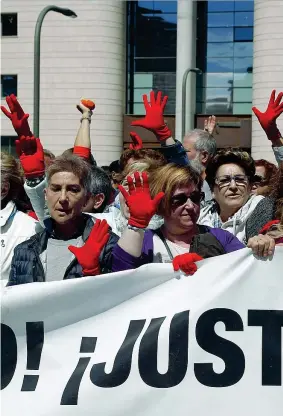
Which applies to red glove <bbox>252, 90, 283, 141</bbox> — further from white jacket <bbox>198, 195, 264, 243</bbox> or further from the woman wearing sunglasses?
the woman wearing sunglasses

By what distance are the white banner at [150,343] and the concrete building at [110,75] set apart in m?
33.4

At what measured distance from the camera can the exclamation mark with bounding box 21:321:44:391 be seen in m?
4.05

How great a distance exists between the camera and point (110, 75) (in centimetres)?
3962

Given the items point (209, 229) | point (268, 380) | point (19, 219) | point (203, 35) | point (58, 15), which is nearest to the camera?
point (268, 380)

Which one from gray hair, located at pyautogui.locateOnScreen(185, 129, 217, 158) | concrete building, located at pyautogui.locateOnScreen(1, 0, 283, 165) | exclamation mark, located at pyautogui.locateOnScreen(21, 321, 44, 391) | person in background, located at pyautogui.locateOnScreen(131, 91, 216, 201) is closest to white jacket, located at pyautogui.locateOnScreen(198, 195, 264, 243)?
person in background, located at pyautogui.locateOnScreen(131, 91, 216, 201)

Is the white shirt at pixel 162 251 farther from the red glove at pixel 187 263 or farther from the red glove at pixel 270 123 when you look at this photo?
the red glove at pixel 270 123

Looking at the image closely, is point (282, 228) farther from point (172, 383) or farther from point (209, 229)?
point (172, 383)

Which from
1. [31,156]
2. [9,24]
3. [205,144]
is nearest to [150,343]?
[31,156]

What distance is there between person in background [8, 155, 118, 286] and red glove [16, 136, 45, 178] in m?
0.38

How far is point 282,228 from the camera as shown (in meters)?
4.11

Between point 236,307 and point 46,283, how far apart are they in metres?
0.85

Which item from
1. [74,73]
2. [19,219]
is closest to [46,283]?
[19,219]

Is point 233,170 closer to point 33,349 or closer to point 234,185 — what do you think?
point 234,185

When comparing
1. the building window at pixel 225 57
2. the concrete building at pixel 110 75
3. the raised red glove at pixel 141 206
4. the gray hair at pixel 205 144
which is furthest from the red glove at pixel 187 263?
the building window at pixel 225 57
